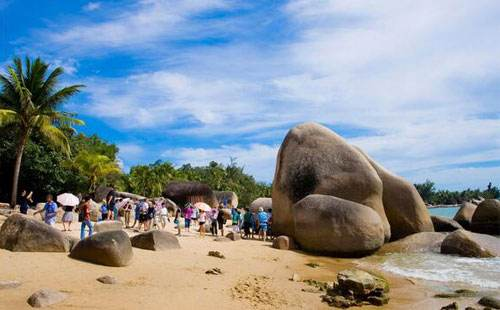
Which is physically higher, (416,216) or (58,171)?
(58,171)

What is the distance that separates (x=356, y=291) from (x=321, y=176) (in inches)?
394

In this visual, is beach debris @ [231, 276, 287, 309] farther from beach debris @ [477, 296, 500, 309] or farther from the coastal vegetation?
the coastal vegetation

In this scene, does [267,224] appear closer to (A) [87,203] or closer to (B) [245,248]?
(B) [245,248]

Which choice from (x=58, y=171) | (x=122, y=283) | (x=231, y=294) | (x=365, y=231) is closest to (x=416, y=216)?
(x=365, y=231)

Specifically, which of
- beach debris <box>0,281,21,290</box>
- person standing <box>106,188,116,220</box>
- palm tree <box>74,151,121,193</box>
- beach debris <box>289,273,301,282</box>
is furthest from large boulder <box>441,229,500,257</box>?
palm tree <box>74,151,121,193</box>

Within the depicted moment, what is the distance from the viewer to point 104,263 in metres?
9.76

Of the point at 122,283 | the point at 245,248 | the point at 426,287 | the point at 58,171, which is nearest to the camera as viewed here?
the point at 122,283

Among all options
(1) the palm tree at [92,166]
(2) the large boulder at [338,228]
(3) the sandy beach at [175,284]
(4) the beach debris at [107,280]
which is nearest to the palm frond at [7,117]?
(1) the palm tree at [92,166]

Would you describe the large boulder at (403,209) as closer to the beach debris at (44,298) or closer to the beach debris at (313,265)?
the beach debris at (313,265)

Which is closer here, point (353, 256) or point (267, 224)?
point (353, 256)

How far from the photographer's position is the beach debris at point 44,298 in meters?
7.10

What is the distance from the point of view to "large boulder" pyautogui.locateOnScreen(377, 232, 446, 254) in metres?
18.2

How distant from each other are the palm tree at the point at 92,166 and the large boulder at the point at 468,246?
84.9 ft

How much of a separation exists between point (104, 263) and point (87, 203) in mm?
4345
